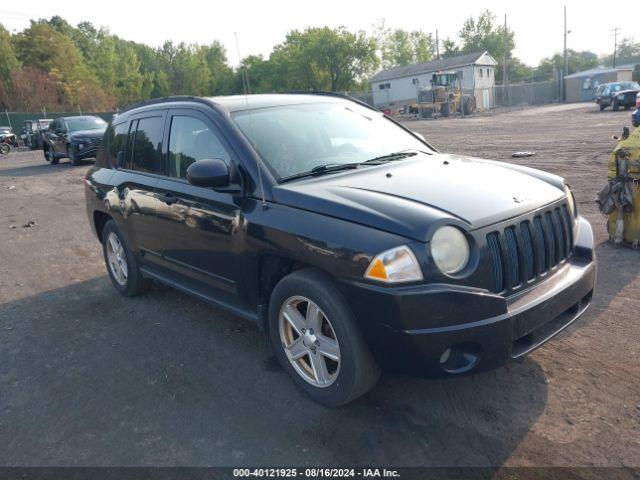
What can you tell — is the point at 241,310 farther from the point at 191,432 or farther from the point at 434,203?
the point at 434,203

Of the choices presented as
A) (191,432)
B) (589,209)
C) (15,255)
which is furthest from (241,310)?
(589,209)

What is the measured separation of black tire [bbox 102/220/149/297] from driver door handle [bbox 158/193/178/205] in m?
1.08

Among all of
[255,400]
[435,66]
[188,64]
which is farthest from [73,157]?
[188,64]

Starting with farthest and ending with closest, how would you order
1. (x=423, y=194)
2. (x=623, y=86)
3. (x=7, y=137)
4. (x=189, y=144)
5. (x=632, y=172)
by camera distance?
(x=7, y=137), (x=623, y=86), (x=632, y=172), (x=189, y=144), (x=423, y=194)

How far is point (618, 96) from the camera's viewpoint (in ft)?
102

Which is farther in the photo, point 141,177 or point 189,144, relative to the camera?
point 141,177

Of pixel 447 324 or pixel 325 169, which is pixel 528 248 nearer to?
pixel 447 324

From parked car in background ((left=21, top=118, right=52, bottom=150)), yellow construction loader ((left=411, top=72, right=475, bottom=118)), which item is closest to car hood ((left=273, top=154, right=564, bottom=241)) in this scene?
parked car in background ((left=21, top=118, right=52, bottom=150))

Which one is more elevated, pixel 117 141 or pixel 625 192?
pixel 117 141

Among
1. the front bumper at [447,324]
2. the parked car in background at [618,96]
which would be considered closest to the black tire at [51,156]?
the front bumper at [447,324]

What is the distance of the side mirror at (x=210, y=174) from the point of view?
11.4 ft

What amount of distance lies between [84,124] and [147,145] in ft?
57.5

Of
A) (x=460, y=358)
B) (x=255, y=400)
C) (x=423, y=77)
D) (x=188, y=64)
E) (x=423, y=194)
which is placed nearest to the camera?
(x=460, y=358)

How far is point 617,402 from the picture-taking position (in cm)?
311
